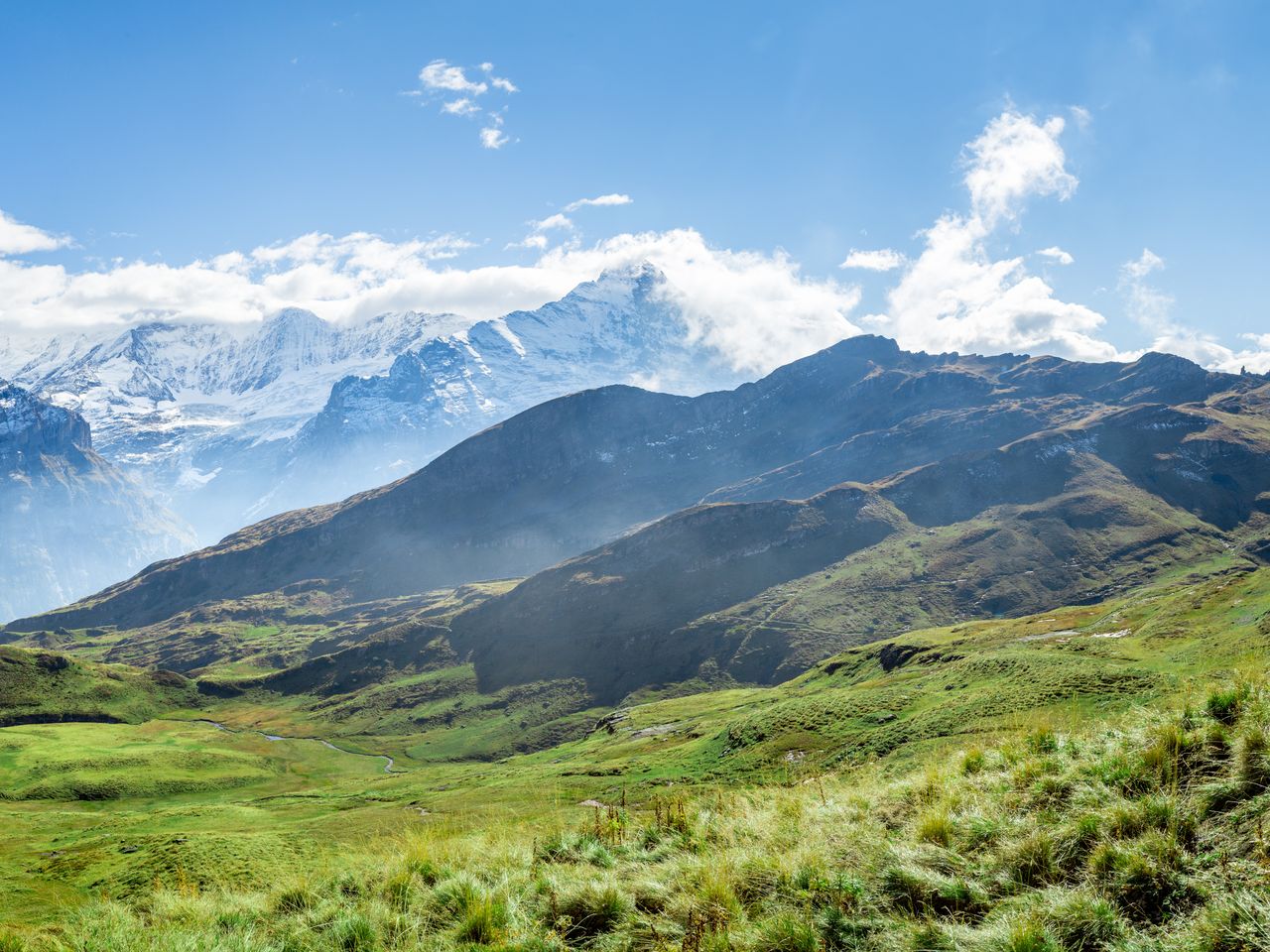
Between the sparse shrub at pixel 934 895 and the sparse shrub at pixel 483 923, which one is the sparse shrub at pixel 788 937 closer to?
the sparse shrub at pixel 934 895

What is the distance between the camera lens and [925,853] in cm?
912

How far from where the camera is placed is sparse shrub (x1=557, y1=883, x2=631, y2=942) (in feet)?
29.8

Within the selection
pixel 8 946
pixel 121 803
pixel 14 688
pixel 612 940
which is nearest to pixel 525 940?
pixel 612 940

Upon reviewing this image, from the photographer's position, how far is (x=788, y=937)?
7863 mm

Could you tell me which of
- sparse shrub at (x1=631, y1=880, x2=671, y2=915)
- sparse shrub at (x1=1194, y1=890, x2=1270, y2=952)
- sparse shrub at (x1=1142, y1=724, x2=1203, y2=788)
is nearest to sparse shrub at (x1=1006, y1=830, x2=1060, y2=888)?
sparse shrub at (x1=1194, y1=890, x2=1270, y2=952)

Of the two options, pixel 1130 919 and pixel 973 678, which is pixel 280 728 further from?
pixel 1130 919

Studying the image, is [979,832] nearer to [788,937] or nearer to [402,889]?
[788,937]

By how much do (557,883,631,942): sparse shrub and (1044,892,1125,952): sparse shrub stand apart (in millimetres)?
4921

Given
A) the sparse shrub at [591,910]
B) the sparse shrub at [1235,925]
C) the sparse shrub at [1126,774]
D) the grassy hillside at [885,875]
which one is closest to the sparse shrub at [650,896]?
the grassy hillside at [885,875]

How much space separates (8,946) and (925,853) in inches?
446

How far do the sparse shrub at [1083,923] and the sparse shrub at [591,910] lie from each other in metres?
4.92

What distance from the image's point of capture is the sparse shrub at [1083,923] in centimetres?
695

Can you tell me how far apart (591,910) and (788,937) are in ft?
9.07

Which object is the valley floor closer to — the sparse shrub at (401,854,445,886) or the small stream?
the sparse shrub at (401,854,445,886)
